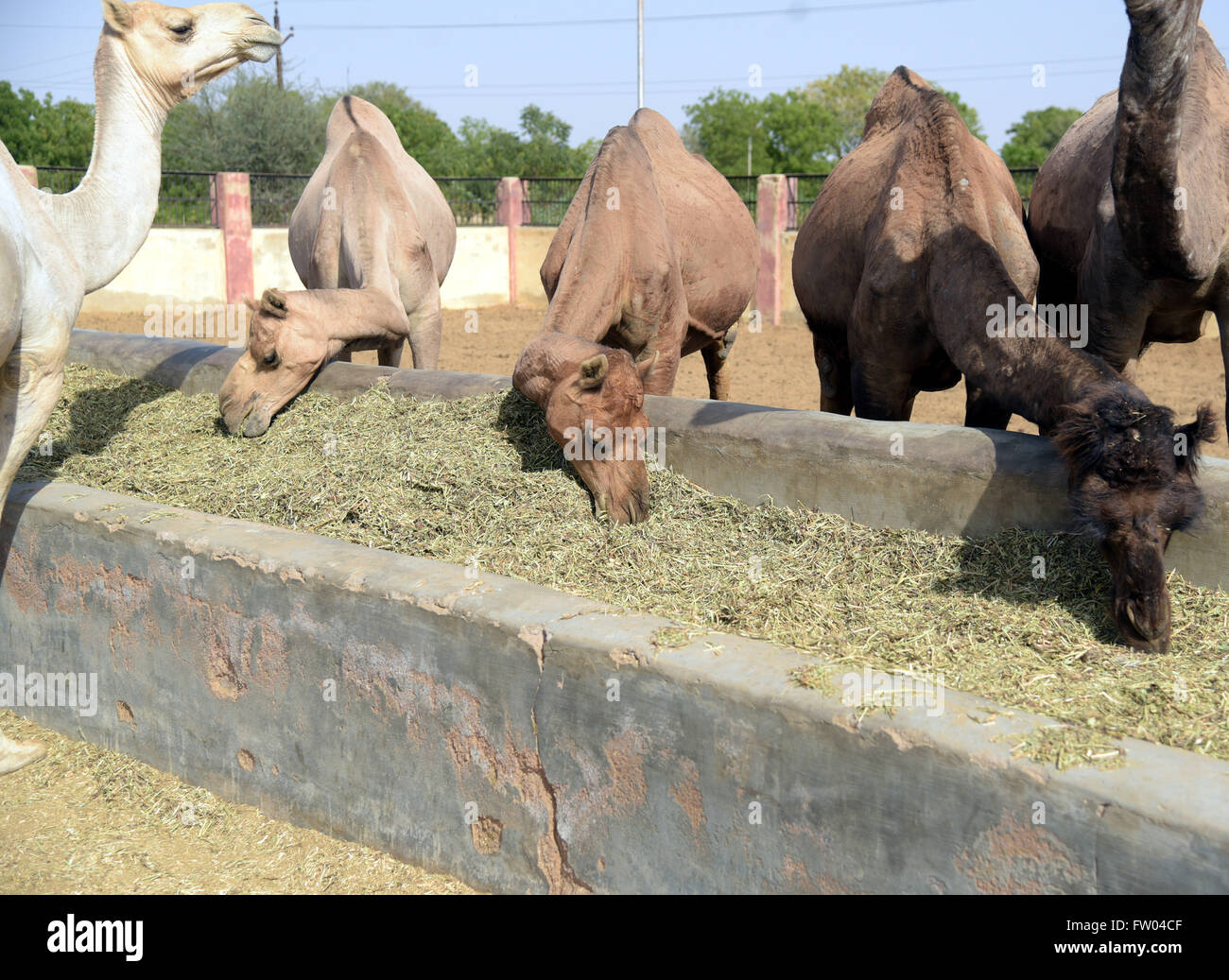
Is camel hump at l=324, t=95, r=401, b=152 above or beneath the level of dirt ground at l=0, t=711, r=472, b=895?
above

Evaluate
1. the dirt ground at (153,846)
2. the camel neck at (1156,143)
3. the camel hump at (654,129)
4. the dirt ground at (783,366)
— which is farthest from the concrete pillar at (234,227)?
the camel neck at (1156,143)

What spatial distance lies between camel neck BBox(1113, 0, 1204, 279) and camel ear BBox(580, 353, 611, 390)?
6.62ft

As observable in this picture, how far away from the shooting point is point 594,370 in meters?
4.52

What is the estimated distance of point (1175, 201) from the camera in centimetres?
423

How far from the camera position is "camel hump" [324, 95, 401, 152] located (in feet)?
30.9

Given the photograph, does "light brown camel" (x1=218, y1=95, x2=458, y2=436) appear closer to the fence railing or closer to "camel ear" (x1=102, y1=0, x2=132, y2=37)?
"camel ear" (x1=102, y1=0, x2=132, y2=37)

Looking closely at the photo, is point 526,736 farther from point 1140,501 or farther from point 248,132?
point 248,132

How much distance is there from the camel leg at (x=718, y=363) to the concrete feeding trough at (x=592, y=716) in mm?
3754

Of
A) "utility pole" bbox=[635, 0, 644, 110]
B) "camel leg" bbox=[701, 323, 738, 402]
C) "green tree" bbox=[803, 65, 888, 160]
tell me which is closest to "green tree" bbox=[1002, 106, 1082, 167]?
"green tree" bbox=[803, 65, 888, 160]

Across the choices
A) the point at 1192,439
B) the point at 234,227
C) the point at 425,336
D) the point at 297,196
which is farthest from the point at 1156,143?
the point at 297,196

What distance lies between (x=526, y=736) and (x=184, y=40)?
12.4ft

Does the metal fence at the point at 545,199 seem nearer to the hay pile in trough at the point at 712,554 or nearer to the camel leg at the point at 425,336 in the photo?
the camel leg at the point at 425,336

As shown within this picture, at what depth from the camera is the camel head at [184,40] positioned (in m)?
5.16
